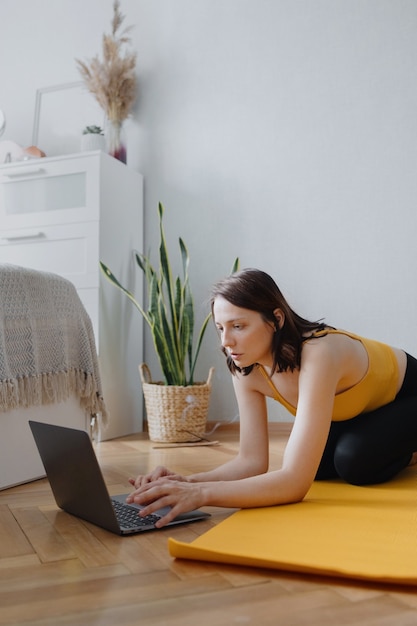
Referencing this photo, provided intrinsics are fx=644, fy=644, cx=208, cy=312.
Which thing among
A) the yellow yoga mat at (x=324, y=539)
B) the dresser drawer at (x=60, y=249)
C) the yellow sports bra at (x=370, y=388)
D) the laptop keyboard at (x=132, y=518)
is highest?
the dresser drawer at (x=60, y=249)

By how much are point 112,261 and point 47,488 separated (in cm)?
144

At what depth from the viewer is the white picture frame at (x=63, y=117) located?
3453 mm

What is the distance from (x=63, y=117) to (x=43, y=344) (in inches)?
81.3

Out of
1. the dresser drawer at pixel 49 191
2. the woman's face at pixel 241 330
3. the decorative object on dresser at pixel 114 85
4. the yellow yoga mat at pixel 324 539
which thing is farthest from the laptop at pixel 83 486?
the decorative object on dresser at pixel 114 85

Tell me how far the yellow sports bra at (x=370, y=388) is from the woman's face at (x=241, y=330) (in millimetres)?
174

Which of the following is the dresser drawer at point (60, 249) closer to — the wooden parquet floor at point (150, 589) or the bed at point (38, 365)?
the bed at point (38, 365)

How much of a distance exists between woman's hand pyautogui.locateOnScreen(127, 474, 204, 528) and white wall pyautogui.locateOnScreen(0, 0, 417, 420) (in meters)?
1.80

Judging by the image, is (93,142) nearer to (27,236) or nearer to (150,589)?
(27,236)

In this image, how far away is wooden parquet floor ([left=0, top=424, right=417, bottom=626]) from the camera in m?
0.82

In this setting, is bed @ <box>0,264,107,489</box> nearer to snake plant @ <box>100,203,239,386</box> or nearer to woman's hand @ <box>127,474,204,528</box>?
woman's hand @ <box>127,474,204,528</box>

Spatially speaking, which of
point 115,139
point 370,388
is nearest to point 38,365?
point 370,388

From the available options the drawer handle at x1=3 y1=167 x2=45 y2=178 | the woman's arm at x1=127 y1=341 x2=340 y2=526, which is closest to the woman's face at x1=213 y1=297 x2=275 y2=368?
the woman's arm at x1=127 y1=341 x2=340 y2=526

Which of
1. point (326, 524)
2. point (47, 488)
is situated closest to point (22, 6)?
point (47, 488)

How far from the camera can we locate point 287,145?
302cm
